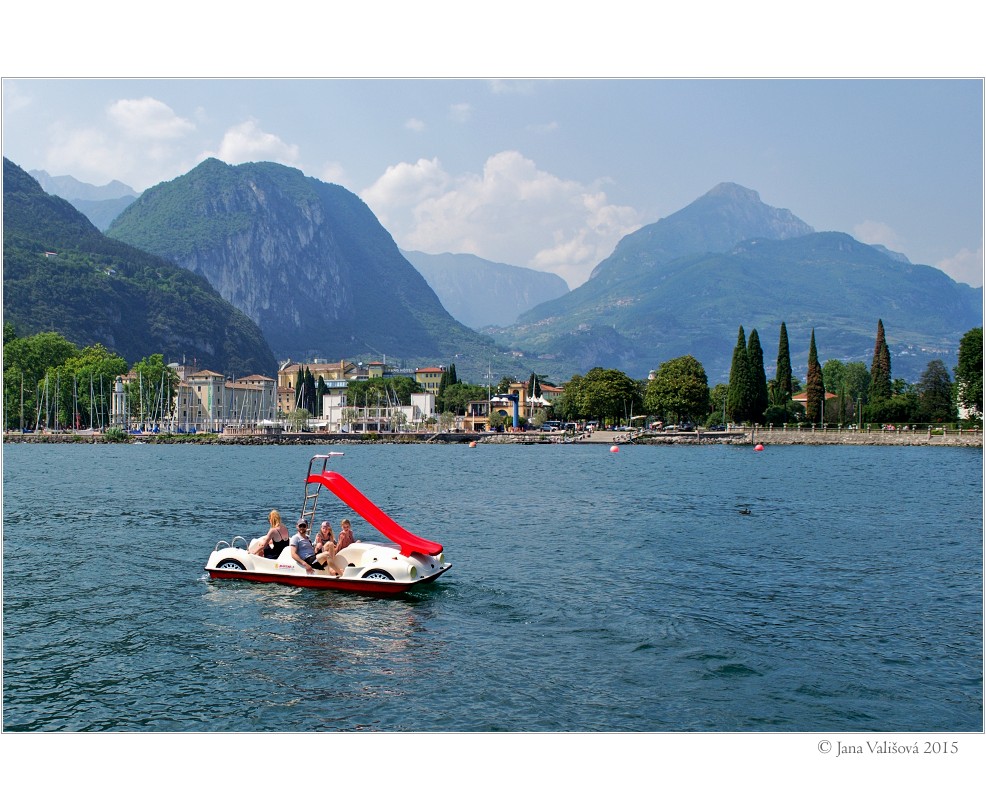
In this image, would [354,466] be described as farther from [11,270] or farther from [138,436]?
[11,270]

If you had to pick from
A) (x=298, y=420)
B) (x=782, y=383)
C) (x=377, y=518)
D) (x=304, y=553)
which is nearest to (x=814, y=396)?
(x=782, y=383)

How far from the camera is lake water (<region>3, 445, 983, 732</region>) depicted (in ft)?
41.8

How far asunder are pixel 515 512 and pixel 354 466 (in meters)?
41.2

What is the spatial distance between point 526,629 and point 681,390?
110334mm

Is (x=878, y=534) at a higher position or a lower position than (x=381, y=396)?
lower

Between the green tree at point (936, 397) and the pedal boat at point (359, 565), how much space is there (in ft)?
348

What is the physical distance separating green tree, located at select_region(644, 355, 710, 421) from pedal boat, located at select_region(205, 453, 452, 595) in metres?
105

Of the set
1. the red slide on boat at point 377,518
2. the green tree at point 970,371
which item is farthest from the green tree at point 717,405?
the red slide on boat at point 377,518

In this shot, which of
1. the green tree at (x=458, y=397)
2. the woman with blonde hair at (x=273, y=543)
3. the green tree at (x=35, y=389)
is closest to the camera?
the woman with blonde hair at (x=273, y=543)

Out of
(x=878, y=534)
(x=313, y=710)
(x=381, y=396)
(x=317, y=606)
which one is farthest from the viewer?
(x=381, y=396)

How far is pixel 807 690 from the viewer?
1366 cm

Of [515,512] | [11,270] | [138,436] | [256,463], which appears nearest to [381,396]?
[138,436]

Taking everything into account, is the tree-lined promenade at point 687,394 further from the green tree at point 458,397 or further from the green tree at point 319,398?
the green tree at point 319,398

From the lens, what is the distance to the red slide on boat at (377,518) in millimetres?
20078
